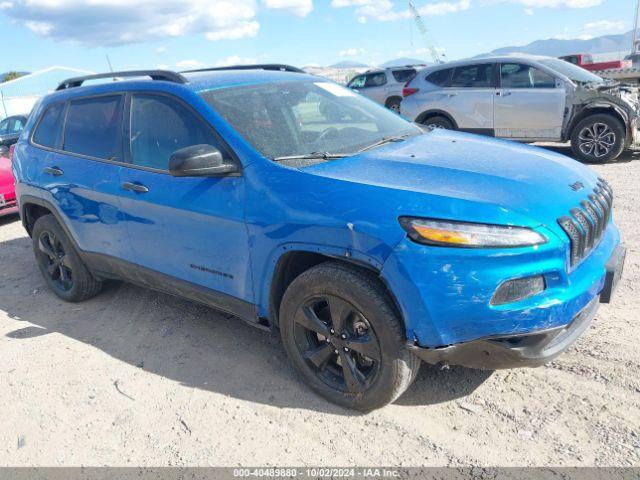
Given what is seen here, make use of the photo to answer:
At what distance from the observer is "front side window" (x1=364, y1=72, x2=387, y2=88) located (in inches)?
639

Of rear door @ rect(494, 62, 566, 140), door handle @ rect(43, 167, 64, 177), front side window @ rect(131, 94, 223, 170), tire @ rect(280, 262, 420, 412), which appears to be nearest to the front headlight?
tire @ rect(280, 262, 420, 412)

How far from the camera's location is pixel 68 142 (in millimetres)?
4156

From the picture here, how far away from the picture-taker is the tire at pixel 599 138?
26.2 ft

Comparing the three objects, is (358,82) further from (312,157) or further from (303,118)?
(312,157)

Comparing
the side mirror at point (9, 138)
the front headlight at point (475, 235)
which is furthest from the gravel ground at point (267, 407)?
the side mirror at point (9, 138)

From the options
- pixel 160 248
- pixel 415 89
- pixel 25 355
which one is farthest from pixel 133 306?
pixel 415 89

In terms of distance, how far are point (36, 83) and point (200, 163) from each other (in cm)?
5700

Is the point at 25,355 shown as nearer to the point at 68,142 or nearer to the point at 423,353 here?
the point at 68,142

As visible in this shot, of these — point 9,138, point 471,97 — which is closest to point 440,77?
point 471,97

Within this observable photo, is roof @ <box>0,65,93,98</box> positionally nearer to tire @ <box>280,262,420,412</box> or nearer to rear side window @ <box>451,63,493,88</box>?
rear side window @ <box>451,63,493,88</box>

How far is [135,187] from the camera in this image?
3410mm

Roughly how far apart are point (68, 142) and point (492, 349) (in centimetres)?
362

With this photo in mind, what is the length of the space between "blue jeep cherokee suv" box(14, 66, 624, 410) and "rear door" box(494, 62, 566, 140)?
5.69m

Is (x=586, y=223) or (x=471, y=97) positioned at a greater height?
(x=586, y=223)
